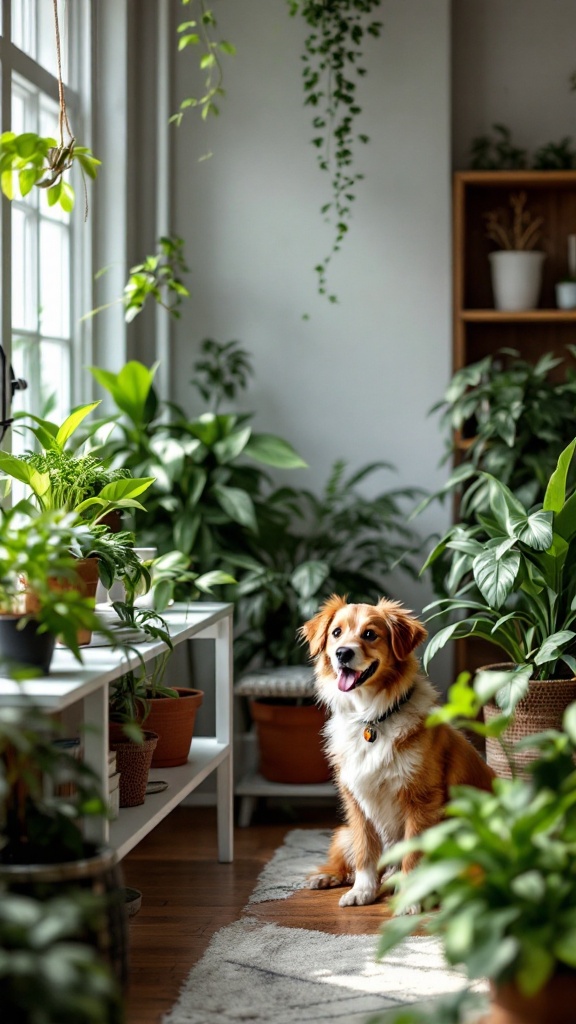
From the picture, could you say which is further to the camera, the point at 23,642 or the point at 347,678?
the point at 347,678

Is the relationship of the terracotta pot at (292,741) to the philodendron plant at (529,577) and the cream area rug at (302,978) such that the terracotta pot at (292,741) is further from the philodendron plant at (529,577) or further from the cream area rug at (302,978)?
the cream area rug at (302,978)

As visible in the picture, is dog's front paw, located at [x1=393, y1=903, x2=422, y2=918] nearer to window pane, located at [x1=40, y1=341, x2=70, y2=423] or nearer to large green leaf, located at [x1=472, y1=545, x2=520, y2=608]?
large green leaf, located at [x1=472, y1=545, x2=520, y2=608]

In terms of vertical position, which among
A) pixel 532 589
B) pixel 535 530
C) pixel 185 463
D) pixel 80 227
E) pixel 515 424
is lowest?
pixel 532 589

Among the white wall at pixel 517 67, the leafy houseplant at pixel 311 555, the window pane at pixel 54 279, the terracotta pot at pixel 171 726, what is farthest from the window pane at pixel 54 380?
the white wall at pixel 517 67

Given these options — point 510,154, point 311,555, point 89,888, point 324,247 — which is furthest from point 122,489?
point 510,154

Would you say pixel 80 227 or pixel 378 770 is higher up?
pixel 80 227

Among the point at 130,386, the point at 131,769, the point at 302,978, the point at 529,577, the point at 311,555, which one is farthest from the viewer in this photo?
the point at 311,555

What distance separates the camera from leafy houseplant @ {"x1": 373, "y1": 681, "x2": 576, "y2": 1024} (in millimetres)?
1416

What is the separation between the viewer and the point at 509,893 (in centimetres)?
150

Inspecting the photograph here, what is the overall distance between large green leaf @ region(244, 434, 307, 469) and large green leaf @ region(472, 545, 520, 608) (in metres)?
0.88

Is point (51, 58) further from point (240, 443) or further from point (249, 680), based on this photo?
point (249, 680)

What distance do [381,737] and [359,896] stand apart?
390mm

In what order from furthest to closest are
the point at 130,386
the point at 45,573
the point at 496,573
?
the point at 130,386 → the point at 496,573 → the point at 45,573

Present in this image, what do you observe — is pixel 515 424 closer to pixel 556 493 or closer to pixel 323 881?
pixel 556 493
